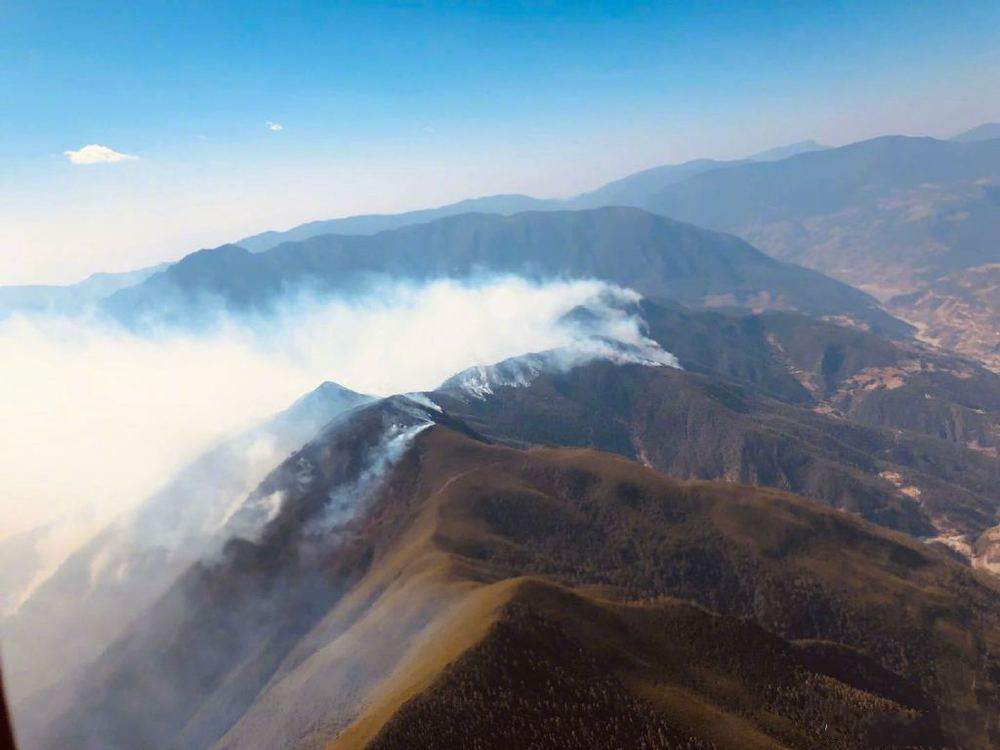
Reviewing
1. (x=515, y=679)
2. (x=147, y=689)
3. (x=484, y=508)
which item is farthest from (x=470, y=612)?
(x=147, y=689)

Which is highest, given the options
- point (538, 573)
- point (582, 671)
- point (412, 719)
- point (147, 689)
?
point (412, 719)

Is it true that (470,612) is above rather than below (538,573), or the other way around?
above

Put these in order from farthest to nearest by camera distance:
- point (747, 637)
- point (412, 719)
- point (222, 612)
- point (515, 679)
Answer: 1. point (222, 612)
2. point (747, 637)
3. point (515, 679)
4. point (412, 719)

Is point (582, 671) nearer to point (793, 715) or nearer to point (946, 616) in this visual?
point (793, 715)

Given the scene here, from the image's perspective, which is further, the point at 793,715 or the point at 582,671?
the point at 793,715

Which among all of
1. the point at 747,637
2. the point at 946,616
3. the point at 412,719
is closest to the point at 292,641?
the point at 412,719

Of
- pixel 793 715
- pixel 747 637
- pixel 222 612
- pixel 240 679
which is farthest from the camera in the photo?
pixel 222 612
